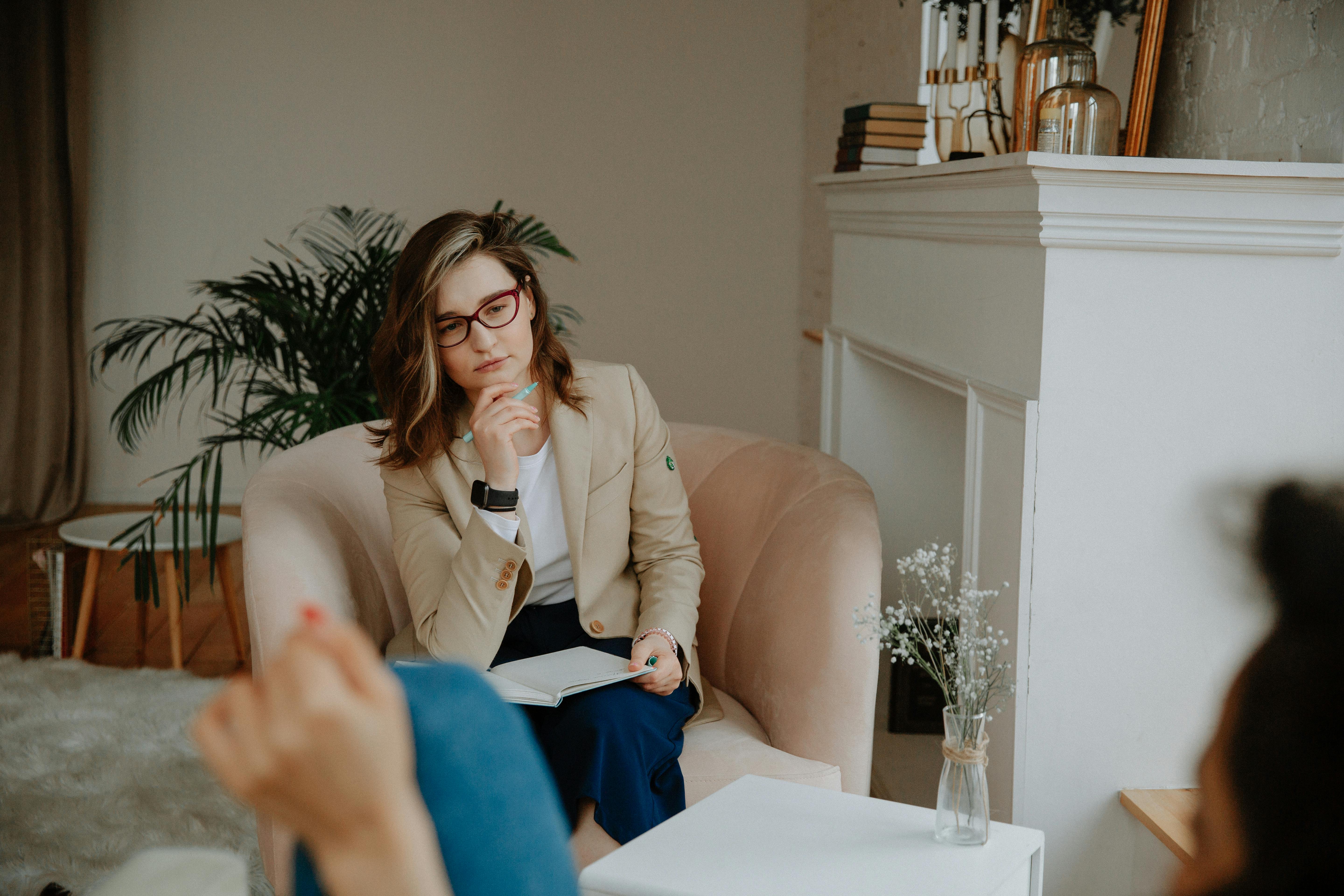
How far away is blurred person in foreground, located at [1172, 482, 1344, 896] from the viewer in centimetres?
41

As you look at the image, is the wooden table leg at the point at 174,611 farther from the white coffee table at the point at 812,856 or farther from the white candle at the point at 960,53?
the white candle at the point at 960,53

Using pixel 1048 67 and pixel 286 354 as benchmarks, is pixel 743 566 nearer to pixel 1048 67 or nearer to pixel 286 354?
pixel 1048 67

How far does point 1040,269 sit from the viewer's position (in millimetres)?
1562

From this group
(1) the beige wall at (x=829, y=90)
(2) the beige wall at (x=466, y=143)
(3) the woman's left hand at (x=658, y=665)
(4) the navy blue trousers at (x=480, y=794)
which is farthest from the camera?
(2) the beige wall at (x=466, y=143)

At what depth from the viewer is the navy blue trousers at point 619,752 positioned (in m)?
1.51

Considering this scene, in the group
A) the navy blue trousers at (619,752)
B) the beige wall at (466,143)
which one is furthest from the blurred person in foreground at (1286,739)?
the beige wall at (466,143)

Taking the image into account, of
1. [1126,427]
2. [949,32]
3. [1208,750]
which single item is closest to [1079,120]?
[1126,427]

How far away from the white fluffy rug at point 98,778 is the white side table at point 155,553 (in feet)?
0.40

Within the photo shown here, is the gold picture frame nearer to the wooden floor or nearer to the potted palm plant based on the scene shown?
the potted palm plant

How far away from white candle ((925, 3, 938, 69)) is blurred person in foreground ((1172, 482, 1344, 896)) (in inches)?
86.6

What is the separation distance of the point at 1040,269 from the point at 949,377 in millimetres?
408

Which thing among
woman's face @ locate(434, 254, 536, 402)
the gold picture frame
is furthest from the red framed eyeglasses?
the gold picture frame

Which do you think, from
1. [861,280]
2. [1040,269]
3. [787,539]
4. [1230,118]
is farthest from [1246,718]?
[861,280]

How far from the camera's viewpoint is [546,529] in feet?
6.19
